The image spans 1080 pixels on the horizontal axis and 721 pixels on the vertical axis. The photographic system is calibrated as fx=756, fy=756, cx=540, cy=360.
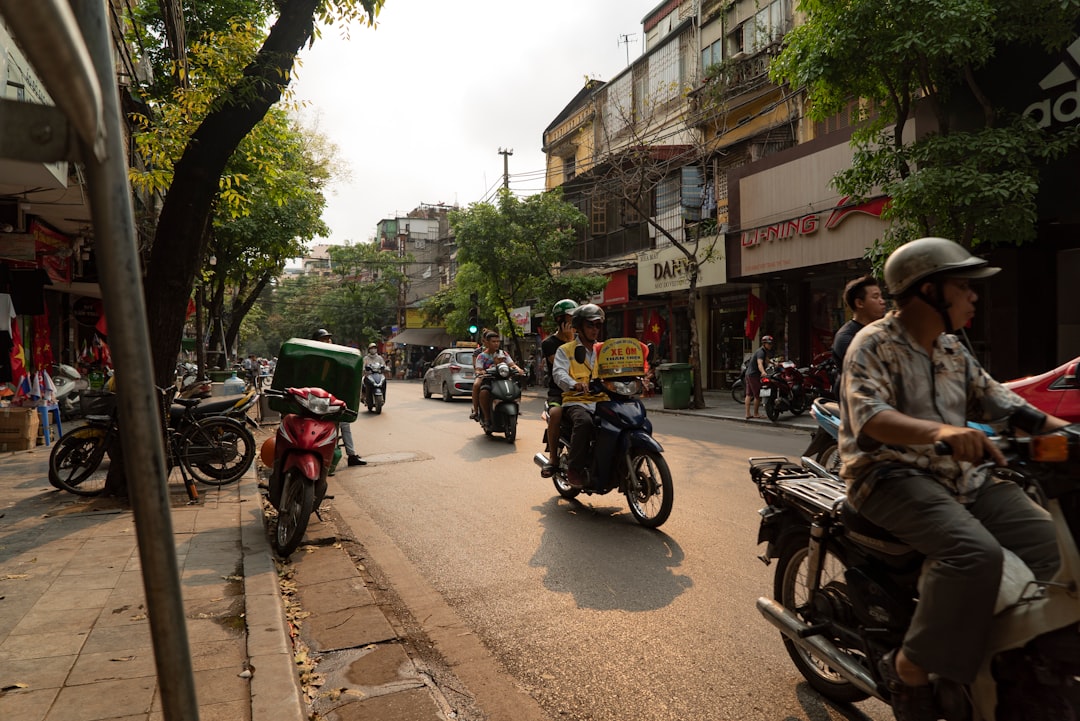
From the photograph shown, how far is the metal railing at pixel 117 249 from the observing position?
1223 mm

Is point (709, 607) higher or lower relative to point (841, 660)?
lower

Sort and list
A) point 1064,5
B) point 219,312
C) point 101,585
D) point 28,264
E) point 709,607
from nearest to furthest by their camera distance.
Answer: point 709,607
point 101,585
point 1064,5
point 28,264
point 219,312

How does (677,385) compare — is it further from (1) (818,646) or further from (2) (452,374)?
(1) (818,646)

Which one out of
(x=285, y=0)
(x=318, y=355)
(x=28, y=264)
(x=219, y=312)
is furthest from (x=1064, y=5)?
(x=219, y=312)

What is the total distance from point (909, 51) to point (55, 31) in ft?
36.5

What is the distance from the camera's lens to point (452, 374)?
853 inches

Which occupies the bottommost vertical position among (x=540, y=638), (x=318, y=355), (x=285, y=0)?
(x=540, y=638)

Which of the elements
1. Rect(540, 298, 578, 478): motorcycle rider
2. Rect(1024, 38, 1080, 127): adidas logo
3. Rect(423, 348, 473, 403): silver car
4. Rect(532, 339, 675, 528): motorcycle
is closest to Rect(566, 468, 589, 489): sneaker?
Rect(532, 339, 675, 528): motorcycle

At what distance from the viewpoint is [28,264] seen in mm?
11102

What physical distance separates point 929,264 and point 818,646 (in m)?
1.46

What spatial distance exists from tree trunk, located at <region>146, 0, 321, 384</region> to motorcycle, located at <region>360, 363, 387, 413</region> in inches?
414

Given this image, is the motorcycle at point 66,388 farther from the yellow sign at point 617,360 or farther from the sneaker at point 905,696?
the sneaker at point 905,696

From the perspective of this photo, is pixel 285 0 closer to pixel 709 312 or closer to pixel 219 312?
pixel 709 312

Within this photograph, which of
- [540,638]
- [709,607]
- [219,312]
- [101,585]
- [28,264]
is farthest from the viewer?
[219,312]
